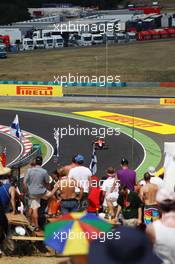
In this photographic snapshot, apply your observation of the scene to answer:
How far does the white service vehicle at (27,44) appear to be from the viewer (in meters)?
67.3

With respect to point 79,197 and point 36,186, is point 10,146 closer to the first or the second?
point 36,186

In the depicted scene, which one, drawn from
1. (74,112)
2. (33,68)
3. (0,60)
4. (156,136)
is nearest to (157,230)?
(156,136)

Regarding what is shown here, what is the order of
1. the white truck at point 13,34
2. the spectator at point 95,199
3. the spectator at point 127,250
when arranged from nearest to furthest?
the spectator at point 127,250 → the spectator at point 95,199 → the white truck at point 13,34

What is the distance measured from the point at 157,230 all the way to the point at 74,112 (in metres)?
28.5

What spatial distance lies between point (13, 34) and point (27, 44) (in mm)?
5101

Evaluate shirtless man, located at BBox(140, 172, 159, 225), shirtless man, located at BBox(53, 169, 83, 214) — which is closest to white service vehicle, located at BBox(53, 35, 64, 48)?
shirtless man, located at BBox(140, 172, 159, 225)

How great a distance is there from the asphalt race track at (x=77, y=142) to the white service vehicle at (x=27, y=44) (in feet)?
117

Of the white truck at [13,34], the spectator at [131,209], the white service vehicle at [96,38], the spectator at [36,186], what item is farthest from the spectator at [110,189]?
the white truck at [13,34]

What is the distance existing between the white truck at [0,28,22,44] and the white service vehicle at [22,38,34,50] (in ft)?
8.50

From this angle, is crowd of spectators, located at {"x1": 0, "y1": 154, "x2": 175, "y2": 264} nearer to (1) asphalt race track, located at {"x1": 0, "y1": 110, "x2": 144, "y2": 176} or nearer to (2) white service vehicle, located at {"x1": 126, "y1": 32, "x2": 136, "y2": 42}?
(1) asphalt race track, located at {"x1": 0, "y1": 110, "x2": 144, "y2": 176}

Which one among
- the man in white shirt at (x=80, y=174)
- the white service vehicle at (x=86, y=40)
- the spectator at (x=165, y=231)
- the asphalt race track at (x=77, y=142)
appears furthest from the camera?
the white service vehicle at (x=86, y=40)

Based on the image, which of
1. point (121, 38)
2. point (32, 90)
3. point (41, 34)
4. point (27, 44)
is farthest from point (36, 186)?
point (121, 38)

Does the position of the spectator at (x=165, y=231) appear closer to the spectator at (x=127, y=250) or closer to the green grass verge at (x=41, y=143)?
the spectator at (x=127, y=250)

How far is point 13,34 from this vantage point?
237 ft
